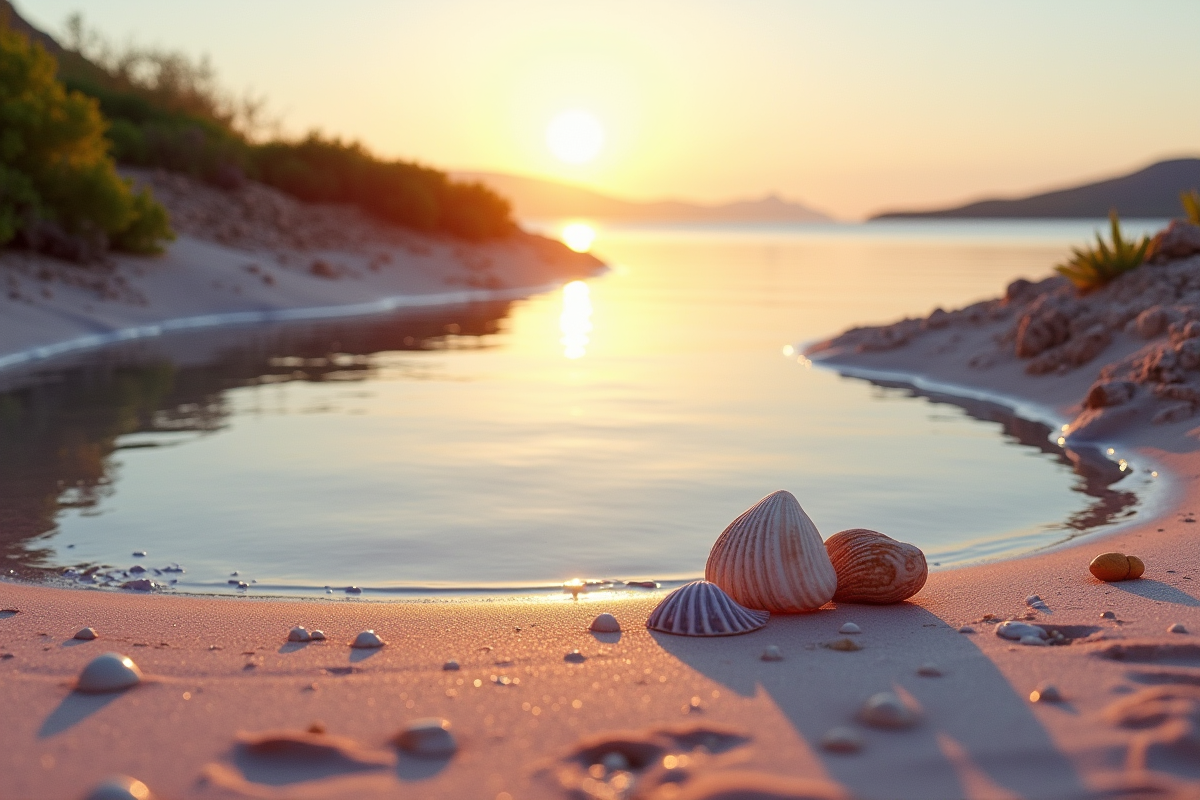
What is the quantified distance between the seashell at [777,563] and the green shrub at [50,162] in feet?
64.7

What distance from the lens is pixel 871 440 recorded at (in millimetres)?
9797

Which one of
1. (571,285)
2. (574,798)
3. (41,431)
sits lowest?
(574,798)

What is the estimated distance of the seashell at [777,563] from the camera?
Answer: 480cm

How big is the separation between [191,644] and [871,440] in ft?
21.7

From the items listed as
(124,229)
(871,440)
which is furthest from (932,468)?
(124,229)

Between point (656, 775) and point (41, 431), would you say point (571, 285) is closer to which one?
point (41, 431)

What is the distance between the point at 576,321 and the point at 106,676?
18477mm

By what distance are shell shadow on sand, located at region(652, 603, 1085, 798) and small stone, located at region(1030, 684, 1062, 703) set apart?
0.04m

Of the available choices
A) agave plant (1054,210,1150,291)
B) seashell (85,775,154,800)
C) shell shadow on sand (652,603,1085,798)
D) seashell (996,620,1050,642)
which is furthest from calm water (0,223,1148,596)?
agave plant (1054,210,1150,291)

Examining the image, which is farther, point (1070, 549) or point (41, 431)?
point (41, 431)

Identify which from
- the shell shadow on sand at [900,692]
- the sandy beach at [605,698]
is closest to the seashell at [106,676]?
the sandy beach at [605,698]

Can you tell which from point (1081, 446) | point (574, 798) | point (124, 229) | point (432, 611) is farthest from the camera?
point (124, 229)

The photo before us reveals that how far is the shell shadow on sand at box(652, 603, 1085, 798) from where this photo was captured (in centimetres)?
301

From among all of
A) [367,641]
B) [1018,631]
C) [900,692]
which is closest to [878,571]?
[1018,631]
